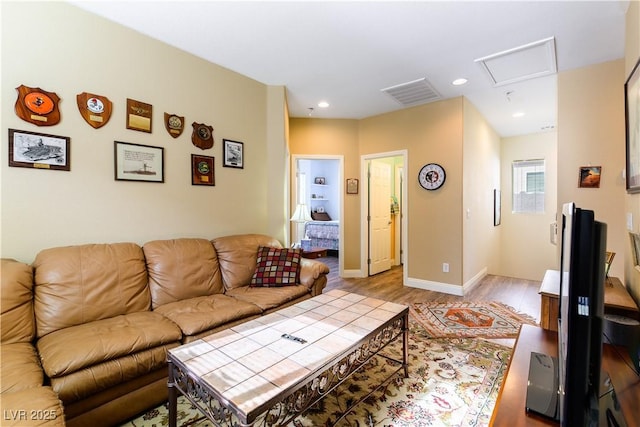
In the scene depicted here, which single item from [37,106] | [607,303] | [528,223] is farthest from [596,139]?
[37,106]

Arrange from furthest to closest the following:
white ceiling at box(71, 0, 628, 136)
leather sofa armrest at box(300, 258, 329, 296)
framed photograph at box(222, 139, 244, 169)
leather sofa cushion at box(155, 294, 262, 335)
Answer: framed photograph at box(222, 139, 244, 169), leather sofa armrest at box(300, 258, 329, 296), white ceiling at box(71, 0, 628, 136), leather sofa cushion at box(155, 294, 262, 335)

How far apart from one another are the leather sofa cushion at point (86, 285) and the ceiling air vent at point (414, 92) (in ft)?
10.8

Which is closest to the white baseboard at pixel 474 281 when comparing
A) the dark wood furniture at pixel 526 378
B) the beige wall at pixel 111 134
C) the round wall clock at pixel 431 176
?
the round wall clock at pixel 431 176

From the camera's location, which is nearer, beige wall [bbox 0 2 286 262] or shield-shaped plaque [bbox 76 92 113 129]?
beige wall [bbox 0 2 286 262]

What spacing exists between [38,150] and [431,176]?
160 inches

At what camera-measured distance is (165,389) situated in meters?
1.69

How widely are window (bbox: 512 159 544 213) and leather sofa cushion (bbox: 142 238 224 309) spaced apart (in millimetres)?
5524

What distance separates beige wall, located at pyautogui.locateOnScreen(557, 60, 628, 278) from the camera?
8.75 feet

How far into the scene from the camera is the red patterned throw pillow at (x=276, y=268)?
8.74 feet

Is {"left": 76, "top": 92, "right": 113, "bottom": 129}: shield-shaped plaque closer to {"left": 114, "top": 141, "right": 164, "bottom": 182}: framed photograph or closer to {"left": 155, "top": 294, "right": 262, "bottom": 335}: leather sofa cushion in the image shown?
{"left": 114, "top": 141, "right": 164, "bottom": 182}: framed photograph

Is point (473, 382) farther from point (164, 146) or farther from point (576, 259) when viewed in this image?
point (164, 146)

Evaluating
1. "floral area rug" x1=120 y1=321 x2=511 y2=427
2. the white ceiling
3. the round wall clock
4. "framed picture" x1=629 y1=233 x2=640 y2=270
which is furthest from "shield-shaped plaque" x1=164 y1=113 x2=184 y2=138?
"framed picture" x1=629 y1=233 x2=640 y2=270

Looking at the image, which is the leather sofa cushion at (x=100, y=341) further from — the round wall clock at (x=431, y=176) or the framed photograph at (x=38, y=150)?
the round wall clock at (x=431, y=176)

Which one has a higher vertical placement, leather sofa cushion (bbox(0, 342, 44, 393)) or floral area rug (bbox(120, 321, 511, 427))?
leather sofa cushion (bbox(0, 342, 44, 393))
